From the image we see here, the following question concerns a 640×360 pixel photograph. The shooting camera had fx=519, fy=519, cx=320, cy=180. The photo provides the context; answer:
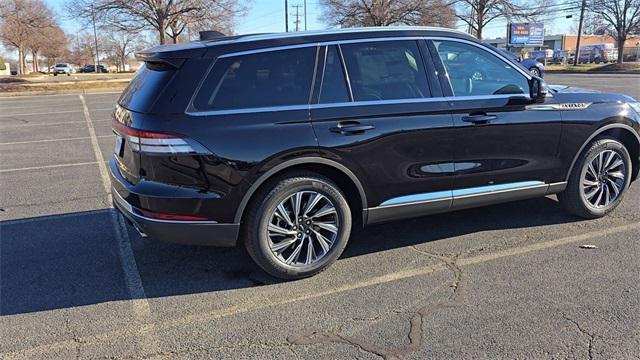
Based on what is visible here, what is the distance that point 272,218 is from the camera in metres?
3.75

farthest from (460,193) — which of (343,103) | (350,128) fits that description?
(343,103)

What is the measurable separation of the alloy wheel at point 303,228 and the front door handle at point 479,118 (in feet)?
4.42

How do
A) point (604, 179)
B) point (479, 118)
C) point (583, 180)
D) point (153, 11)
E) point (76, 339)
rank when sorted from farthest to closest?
point (153, 11)
point (604, 179)
point (583, 180)
point (479, 118)
point (76, 339)

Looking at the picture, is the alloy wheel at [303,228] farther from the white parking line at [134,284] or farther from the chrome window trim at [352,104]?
the white parking line at [134,284]

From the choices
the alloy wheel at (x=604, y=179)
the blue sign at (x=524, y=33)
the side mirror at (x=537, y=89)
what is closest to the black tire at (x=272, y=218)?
the side mirror at (x=537, y=89)

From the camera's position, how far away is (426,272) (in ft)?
13.2

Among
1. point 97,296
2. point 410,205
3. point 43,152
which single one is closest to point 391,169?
point 410,205

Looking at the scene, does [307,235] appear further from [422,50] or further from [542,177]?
[542,177]

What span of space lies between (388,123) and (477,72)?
3.44 feet

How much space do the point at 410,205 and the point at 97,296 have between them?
243 cm

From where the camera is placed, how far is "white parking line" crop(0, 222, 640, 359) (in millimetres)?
3083

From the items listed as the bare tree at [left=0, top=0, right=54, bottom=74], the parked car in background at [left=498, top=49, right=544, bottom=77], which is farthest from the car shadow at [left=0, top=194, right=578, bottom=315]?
the bare tree at [left=0, top=0, right=54, bottom=74]

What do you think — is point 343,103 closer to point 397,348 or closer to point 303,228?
point 303,228

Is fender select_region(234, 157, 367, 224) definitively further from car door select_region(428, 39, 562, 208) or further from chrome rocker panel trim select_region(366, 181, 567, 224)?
car door select_region(428, 39, 562, 208)
